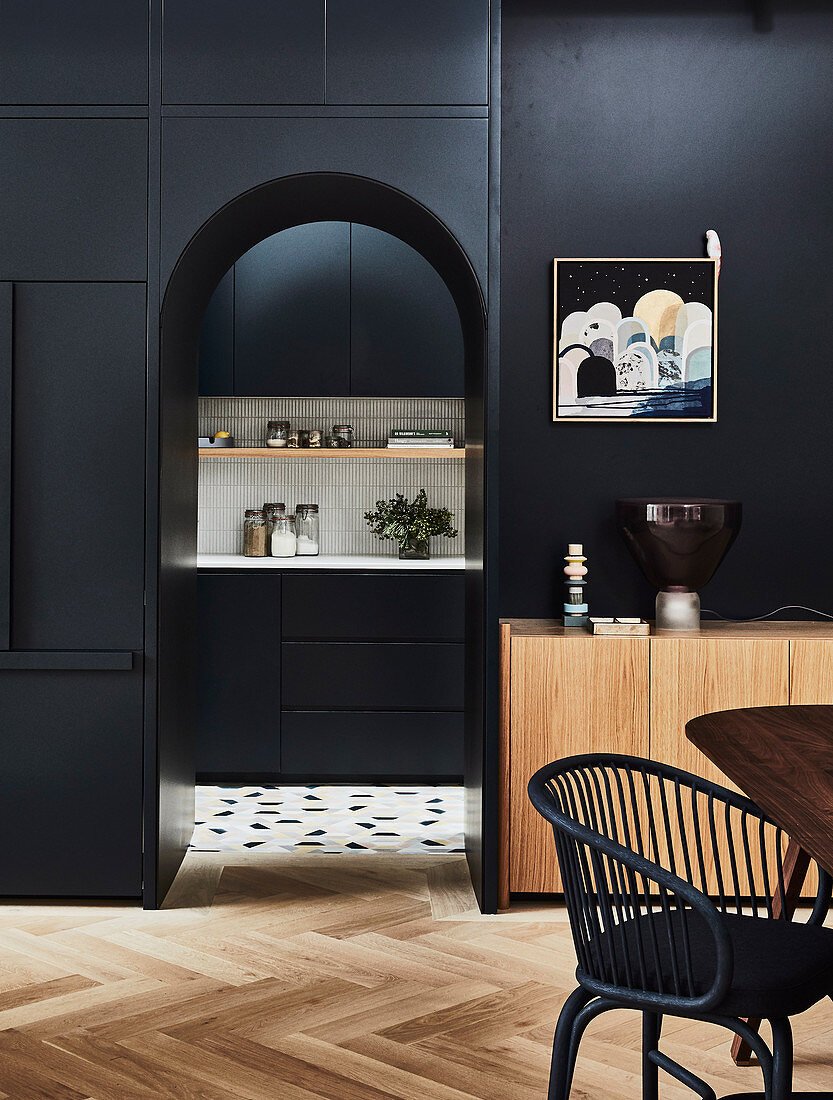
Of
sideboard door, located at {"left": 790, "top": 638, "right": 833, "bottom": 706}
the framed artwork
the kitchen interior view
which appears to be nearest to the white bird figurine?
the framed artwork

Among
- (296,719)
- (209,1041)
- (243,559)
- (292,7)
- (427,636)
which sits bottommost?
(209,1041)

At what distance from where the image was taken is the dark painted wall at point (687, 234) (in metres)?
3.79

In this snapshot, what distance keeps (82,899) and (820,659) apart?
7.96 feet

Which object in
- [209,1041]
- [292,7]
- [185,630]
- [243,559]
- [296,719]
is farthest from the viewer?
[243,559]

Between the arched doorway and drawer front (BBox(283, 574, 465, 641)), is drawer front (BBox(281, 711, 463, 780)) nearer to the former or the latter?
drawer front (BBox(283, 574, 465, 641))

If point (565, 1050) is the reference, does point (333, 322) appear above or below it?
above

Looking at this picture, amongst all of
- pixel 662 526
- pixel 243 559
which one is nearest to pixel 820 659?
pixel 662 526

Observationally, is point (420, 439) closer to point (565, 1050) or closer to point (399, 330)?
point (399, 330)

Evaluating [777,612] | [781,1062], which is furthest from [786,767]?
[777,612]

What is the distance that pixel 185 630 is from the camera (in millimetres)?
3693

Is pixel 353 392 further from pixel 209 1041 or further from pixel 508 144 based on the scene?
pixel 209 1041

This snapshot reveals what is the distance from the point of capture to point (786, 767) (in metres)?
1.81

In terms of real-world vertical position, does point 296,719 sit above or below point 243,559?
below

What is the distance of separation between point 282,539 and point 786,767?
383cm
